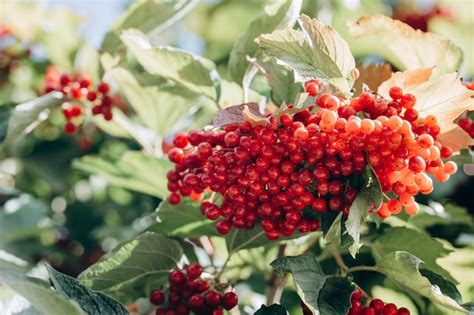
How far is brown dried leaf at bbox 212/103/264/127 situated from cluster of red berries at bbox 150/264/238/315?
1.53 feet

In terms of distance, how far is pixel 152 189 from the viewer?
87.1 inches

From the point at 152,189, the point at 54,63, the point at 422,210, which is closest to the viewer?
the point at 422,210


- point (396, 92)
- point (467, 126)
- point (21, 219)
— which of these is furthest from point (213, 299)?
point (21, 219)

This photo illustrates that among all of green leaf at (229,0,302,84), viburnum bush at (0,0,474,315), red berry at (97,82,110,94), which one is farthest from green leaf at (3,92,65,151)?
green leaf at (229,0,302,84)

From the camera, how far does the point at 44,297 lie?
1238mm

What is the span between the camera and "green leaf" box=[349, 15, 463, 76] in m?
1.76

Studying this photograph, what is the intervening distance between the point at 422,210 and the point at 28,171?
210 centimetres

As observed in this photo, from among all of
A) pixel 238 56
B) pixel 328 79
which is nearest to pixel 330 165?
pixel 328 79

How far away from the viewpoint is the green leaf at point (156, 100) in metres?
2.19

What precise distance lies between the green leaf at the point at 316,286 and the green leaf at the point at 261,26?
573 millimetres

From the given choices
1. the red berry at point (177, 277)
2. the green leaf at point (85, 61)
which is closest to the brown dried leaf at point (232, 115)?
the red berry at point (177, 277)

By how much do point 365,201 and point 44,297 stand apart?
25.4 inches

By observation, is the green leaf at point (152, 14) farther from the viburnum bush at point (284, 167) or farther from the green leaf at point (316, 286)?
the green leaf at point (316, 286)

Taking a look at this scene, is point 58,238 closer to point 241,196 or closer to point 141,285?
point 141,285
